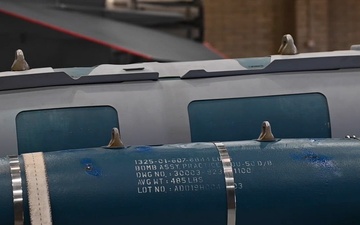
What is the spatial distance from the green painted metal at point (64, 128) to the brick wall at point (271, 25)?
3642 millimetres

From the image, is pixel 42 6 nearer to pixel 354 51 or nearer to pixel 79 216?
pixel 354 51

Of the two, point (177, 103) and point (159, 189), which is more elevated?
point (177, 103)

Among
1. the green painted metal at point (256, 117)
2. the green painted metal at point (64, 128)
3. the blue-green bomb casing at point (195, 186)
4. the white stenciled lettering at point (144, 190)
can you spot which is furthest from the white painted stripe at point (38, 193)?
the green painted metal at point (256, 117)

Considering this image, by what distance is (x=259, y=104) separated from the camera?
7.07 ft

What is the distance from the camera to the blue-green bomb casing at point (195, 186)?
1.70 m

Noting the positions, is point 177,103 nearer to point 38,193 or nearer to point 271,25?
point 38,193

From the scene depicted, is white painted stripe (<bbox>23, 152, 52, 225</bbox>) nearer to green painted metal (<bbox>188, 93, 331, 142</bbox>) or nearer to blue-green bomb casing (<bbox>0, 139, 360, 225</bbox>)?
blue-green bomb casing (<bbox>0, 139, 360, 225</bbox>)

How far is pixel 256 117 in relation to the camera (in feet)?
7.00

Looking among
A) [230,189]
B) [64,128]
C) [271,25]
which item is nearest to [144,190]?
[230,189]

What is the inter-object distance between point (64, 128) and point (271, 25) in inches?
150

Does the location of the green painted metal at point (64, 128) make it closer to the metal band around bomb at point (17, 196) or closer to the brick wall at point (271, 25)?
the metal band around bomb at point (17, 196)

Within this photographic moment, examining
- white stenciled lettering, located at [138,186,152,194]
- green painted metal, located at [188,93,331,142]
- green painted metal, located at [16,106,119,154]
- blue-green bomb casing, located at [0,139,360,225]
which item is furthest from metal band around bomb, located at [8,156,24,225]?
green painted metal, located at [188,93,331,142]

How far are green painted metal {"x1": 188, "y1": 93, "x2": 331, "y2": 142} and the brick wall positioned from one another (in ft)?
11.5

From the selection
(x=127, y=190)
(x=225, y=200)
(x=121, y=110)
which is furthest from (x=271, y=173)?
(x=121, y=110)
